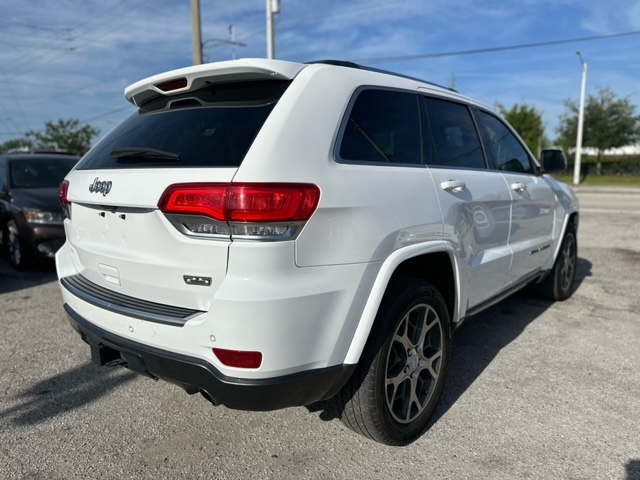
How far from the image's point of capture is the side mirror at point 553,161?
15.2 feet

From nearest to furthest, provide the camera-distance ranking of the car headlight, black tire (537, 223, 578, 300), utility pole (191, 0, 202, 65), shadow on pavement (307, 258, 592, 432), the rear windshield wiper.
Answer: the rear windshield wiper → shadow on pavement (307, 258, 592, 432) → black tire (537, 223, 578, 300) → the car headlight → utility pole (191, 0, 202, 65)

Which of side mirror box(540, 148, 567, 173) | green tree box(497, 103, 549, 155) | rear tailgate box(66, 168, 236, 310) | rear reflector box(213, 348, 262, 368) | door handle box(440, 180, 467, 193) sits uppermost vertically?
green tree box(497, 103, 549, 155)

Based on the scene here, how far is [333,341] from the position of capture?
214cm

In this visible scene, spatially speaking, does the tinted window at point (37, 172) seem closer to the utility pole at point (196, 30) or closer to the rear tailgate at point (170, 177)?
the rear tailgate at point (170, 177)

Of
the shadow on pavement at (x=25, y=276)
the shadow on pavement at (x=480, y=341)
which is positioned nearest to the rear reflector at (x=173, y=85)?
the shadow on pavement at (x=480, y=341)

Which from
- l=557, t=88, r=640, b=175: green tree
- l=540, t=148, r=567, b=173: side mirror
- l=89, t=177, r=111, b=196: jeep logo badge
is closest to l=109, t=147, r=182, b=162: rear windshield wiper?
l=89, t=177, r=111, b=196: jeep logo badge

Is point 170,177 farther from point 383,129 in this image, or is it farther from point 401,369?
point 401,369

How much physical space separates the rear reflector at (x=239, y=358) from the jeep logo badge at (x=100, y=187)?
99 centimetres

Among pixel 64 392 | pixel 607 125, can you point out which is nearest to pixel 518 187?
pixel 64 392

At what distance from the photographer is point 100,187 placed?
2.50 metres

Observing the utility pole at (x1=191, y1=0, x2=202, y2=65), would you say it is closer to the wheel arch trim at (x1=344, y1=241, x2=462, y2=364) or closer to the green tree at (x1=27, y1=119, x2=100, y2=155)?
the wheel arch trim at (x1=344, y1=241, x2=462, y2=364)

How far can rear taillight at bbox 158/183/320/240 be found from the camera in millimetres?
1945

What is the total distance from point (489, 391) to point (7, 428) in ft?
9.21

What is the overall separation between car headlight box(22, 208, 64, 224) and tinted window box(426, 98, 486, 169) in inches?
202
